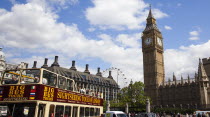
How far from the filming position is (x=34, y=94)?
8.46 m

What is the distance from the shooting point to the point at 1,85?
924 centimetres

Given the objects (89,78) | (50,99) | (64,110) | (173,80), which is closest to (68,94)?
(64,110)

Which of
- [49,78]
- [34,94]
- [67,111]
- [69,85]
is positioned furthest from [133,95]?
[34,94]

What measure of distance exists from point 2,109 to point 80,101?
16.9ft

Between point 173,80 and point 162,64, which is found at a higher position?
point 162,64

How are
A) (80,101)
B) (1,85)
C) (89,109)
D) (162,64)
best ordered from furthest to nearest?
(162,64) < (89,109) < (80,101) < (1,85)

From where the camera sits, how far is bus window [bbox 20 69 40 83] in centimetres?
895

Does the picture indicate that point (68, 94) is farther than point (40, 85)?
Yes

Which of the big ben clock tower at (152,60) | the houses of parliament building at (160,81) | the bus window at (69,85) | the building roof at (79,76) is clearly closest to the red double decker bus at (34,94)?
the bus window at (69,85)

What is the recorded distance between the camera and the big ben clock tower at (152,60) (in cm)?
8538

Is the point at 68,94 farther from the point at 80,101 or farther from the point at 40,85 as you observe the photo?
the point at 40,85

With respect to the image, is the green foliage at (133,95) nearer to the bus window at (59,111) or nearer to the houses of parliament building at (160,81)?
the houses of parliament building at (160,81)

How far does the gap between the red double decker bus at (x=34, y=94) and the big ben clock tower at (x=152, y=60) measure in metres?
78.4

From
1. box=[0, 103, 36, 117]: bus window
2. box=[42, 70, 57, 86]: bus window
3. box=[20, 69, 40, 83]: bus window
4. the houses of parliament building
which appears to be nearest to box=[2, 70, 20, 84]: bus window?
box=[20, 69, 40, 83]: bus window
